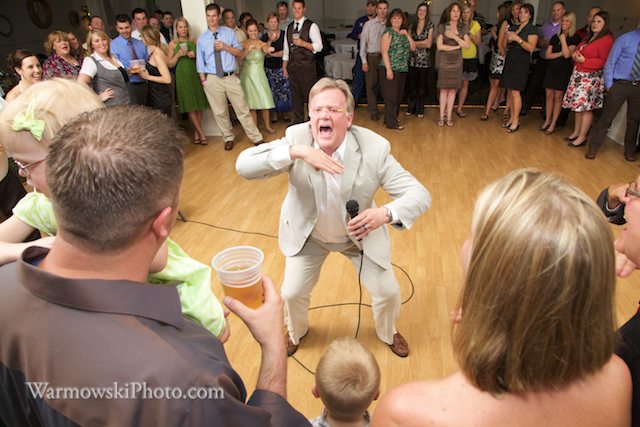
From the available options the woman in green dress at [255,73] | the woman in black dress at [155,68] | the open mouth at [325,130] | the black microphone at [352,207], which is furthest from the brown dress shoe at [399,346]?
the woman in green dress at [255,73]

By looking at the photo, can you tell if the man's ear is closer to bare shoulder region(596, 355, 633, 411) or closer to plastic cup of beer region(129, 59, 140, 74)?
bare shoulder region(596, 355, 633, 411)

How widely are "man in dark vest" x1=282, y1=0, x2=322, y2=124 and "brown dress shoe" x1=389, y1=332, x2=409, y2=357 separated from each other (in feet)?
15.3

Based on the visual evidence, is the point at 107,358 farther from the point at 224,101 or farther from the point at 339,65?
the point at 339,65

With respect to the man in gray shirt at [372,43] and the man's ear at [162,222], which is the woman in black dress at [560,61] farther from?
the man's ear at [162,222]

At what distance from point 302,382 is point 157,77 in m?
4.65

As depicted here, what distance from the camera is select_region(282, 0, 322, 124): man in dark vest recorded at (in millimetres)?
6012

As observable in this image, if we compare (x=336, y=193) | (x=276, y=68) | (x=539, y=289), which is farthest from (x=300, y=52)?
(x=539, y=289)

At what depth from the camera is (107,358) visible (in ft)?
2.38

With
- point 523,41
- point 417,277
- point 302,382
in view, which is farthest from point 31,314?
point 523,41

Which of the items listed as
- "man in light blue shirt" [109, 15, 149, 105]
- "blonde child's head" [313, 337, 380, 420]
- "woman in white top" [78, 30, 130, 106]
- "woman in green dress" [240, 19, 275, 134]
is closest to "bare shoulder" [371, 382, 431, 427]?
"blonde child's head" [313, 337, 380, 420]

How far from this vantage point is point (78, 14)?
1054cm

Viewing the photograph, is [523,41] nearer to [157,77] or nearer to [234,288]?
[157,77]

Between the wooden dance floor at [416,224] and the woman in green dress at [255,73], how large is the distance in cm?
59

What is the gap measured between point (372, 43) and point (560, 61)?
2.77 meters
